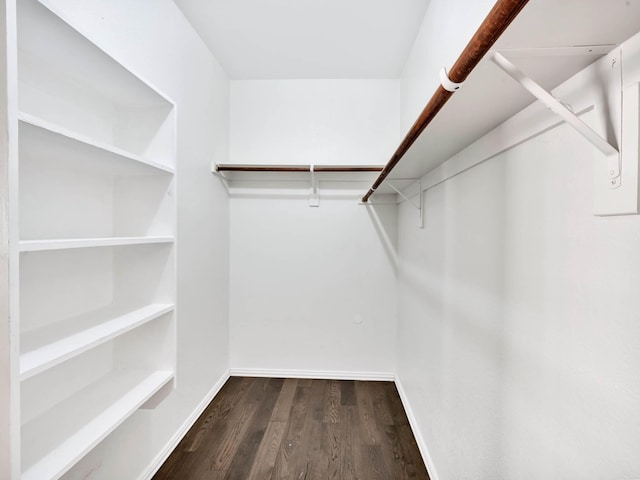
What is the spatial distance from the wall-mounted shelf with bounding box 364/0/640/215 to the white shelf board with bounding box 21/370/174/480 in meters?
1.33

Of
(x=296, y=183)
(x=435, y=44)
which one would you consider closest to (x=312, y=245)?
(x=296, y=183)

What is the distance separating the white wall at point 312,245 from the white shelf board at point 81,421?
4.77 feet

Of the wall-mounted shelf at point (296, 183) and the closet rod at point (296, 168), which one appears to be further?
the wall-mounted shelf at point (296, 183)

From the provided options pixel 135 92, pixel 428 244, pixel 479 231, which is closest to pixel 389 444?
pixel 428 244

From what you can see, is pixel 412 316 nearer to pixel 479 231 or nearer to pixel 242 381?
pixel 479 231

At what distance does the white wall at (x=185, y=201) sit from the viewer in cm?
132

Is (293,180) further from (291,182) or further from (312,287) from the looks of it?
(312,287)

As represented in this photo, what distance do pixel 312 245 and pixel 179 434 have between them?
1.56m

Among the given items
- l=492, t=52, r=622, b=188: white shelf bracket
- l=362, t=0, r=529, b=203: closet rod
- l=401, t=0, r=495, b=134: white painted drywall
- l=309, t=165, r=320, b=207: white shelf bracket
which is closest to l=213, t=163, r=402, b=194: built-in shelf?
l=309, t=165, r=320, b=207: white shelf bracket

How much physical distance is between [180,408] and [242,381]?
0.78 meters

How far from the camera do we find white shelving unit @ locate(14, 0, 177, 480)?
2.81 feet

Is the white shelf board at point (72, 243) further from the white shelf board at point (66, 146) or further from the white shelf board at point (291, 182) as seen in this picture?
the white shelf board at point (291, 182)

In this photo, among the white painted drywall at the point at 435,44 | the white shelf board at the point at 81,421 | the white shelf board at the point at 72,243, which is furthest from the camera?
the white painted drywall at the point at 435,44

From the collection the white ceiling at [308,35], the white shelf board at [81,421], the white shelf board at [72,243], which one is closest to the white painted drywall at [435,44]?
the white ceiling at [308,35]
